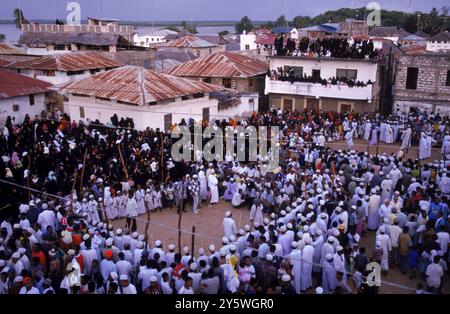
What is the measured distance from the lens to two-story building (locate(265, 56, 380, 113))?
23.8m

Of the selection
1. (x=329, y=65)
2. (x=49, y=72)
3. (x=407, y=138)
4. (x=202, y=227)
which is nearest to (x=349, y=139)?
(x=407, y=138)

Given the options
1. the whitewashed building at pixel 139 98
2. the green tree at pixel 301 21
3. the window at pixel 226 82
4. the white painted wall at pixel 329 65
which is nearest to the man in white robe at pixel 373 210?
the whitewashed building at pixel 139 98

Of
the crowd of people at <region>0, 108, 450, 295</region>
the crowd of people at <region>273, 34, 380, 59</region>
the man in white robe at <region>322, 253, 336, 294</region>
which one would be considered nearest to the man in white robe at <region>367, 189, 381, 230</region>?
the crowd of people at <region>0, 108, 450, 295</region>

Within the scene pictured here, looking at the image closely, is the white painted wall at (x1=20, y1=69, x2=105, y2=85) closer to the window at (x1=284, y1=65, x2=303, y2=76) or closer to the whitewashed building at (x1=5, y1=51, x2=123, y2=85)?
the whitewashed building at (x1=5, y1=51, x2=123, y2=85)

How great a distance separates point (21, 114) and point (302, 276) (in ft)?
59.3

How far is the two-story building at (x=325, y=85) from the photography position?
78.1 ft

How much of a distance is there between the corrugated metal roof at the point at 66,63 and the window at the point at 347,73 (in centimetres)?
1422

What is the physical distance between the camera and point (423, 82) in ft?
77.7

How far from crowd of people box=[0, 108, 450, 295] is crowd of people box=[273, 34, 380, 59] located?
8204 millimetres

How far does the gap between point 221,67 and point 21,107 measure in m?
11.4

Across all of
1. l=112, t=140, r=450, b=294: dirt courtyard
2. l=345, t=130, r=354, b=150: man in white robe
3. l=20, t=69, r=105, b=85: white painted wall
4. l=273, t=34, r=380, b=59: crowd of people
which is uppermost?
l=273, t=34, r=380, b=59: crowd of people

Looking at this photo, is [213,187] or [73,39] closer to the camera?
[213,187]

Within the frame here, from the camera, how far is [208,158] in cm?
1592

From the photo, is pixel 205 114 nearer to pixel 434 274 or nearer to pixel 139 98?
pixel 139 98
